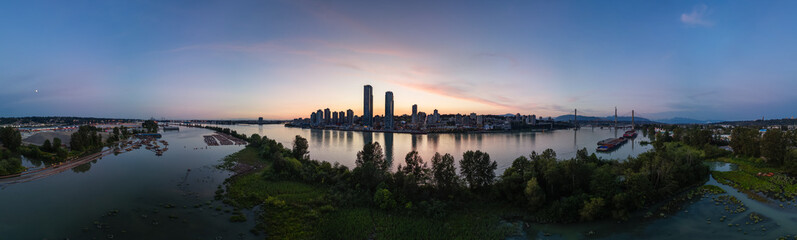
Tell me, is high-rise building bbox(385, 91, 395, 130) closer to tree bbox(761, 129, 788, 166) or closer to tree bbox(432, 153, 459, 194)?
tree bbox(761, 129, 788, 166)

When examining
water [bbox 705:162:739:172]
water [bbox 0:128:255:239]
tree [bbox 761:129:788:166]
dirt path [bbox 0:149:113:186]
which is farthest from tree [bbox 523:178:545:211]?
dirt path [bbox 0:149:113:186]

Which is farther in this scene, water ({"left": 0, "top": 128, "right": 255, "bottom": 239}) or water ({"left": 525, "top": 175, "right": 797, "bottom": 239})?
water ({"left": 0, "top": 128, "right": 255, "bottom": 239})

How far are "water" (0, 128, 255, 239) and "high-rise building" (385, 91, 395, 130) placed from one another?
67.0m

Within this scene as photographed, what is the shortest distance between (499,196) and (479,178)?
1.30 m

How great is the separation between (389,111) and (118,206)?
9107cm

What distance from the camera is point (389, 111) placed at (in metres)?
104

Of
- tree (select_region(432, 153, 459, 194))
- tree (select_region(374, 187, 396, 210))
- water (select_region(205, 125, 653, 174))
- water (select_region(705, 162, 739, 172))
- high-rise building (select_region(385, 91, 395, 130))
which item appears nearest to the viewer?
tree (select_region(374, 187, 396, 210))

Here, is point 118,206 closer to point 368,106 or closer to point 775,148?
point 775,148

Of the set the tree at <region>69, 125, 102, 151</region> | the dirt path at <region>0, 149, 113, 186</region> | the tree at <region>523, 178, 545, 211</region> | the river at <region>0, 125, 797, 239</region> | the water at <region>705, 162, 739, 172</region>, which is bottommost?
the river at <region>0, 125, 797, 239</region>

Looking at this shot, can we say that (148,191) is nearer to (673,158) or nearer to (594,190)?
(594,190)

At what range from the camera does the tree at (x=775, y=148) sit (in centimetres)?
2109

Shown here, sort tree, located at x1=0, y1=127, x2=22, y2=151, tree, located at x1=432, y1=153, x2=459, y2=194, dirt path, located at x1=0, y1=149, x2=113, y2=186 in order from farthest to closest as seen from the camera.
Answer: tree, located at x1=0, y1=127, x2=22, y2=151, dirt path, located at x1=0, y1=149, x2=113, y2=186, tree, located at x1=432, y1=153, x2=459, y2=194

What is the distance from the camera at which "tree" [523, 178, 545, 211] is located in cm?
1202

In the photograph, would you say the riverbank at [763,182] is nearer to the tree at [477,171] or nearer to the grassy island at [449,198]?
the grassy island at [449,198]
